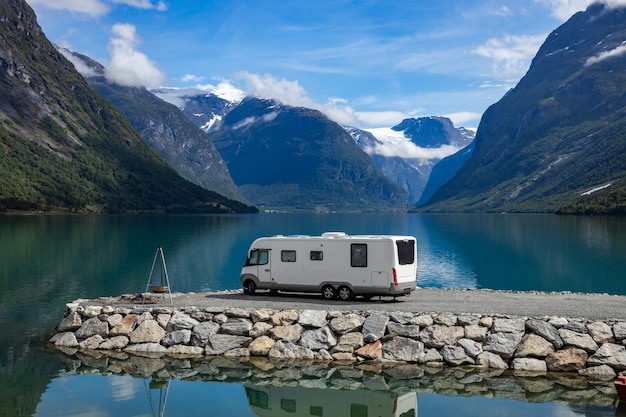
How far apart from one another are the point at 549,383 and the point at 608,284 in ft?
113

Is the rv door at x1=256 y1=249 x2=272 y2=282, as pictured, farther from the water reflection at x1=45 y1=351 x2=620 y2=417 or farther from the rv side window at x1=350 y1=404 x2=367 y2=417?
the rv side window at x1=350 y1=404 x2=367 y2=417

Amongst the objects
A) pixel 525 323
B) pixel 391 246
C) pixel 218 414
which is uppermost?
pixel 391 246

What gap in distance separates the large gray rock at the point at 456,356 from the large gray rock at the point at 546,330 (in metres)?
2.64

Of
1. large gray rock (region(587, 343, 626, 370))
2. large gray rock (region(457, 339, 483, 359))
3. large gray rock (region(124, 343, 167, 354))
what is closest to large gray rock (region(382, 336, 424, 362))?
large gray rock (region(457, 339, 483, 359))

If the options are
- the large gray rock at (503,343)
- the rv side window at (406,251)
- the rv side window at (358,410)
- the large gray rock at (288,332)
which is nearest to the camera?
the rv side window at (358,410)

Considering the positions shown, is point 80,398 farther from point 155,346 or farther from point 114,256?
point 114,256

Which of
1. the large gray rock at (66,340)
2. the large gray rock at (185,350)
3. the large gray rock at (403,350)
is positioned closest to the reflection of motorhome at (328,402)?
the large gray rock at (403,350)

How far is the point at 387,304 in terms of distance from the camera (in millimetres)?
28953

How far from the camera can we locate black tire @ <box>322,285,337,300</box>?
99.6 feet

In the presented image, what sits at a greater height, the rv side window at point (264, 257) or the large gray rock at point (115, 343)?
the rv side window at point (264, 257)

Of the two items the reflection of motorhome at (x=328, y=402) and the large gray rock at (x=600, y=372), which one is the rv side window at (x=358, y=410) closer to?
the reflection of motorhome at (x=328, y=402)

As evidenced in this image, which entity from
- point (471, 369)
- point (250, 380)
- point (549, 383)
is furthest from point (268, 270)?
point (549, 383)

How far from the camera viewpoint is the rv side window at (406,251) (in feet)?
96.2

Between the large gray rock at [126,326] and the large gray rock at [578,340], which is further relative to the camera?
the large gray rock at [126,326]
